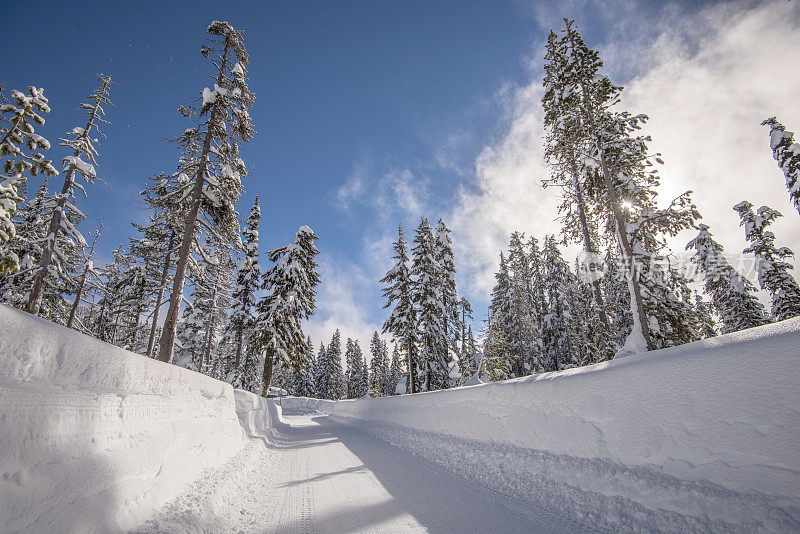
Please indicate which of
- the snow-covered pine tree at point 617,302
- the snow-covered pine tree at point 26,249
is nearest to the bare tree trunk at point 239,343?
the snow-covered pine tree at point 26,249

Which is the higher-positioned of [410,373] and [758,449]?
[410,373]

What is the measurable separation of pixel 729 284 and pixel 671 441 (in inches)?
1259

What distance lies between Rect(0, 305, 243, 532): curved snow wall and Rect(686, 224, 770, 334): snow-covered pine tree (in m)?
32.3

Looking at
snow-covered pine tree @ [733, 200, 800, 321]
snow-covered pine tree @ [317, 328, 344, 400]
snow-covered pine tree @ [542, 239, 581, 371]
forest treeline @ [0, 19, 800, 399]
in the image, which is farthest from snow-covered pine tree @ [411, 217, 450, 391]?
snow-covered pine tree @ [317, 328, 344, 400]

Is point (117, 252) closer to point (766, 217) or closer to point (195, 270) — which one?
point (195, 270)

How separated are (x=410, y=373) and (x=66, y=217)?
855 inches

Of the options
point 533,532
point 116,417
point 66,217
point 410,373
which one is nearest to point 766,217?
point 410,373

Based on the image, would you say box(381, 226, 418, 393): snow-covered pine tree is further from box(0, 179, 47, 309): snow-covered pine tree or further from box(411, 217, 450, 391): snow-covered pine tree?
box(0, 179, 47, 309): snow-covered pine tree

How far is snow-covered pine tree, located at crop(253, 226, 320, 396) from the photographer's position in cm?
2150

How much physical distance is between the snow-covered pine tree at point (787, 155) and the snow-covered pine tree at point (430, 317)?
2236 cm

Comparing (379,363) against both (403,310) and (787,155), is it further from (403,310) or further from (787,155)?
(787,155)

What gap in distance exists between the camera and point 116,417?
3.04 m

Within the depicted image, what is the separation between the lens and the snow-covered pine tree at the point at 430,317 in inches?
908

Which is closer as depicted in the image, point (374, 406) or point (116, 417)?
point (116, 417)
